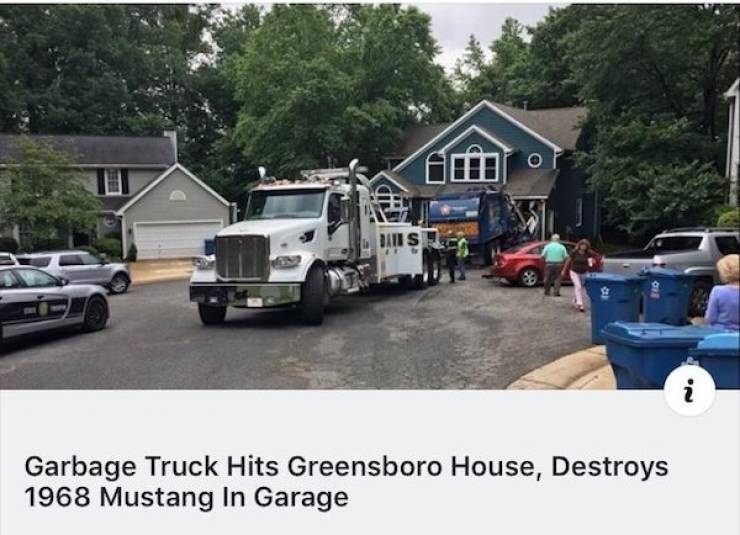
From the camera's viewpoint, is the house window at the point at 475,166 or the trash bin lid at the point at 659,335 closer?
the trash bin lid at the point at 659,335

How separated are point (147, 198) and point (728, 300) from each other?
30.2m

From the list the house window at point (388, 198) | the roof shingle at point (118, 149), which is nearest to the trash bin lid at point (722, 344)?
the house window at point (388, 198)

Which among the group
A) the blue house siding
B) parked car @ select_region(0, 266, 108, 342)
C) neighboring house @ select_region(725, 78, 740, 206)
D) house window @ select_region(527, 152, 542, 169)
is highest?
the blue house siding

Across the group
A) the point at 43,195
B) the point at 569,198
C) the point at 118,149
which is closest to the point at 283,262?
the point at 43,195

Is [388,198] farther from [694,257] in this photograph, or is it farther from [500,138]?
[694,257]

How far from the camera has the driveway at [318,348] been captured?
727 cm

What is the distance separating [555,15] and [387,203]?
35.4 feet

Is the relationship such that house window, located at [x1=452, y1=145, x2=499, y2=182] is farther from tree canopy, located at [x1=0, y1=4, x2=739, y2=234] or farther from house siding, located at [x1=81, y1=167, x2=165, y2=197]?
house siding, located at [x1=81, y1=167, x2=165, y2=197]

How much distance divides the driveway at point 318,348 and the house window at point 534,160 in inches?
695

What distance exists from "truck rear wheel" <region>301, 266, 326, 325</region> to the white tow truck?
0.06 ft

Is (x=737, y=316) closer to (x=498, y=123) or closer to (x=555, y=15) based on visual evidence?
(x=555, y=15)

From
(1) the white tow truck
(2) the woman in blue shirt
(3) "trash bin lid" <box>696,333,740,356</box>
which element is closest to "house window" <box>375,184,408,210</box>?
(1) the white tow truck

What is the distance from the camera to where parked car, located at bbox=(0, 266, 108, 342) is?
9.03 m

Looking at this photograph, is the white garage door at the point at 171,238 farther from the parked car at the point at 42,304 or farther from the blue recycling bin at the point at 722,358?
the blue recycling bin at the point at 722,358
